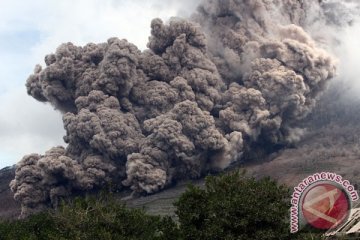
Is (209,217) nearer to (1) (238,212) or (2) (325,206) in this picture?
(1) (238,212)

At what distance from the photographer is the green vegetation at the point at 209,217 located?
37.4 metres

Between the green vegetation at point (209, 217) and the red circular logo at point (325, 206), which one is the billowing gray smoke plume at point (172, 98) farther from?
the red circular logo at point (325, 206)

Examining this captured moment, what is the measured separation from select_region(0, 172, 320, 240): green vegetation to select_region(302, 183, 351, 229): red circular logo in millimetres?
1529

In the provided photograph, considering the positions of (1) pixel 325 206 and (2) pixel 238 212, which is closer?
(1) pixel 325 206

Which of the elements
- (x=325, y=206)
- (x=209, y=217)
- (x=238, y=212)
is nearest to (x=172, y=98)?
(x=209, y=217)

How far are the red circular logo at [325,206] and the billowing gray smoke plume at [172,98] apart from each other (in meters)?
44.8

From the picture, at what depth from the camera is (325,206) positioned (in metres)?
36.2

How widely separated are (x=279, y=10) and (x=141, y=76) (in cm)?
2785

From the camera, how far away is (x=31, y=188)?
84812 mm

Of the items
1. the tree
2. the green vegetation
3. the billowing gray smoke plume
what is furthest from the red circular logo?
the billowing gray smoke plume

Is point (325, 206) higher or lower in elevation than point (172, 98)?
lower

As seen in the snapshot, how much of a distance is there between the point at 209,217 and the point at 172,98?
1928 inches

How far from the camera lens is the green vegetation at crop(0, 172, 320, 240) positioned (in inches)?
1471

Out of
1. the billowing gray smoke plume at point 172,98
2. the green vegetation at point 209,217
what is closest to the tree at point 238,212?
the green vegetation at point 209,217
